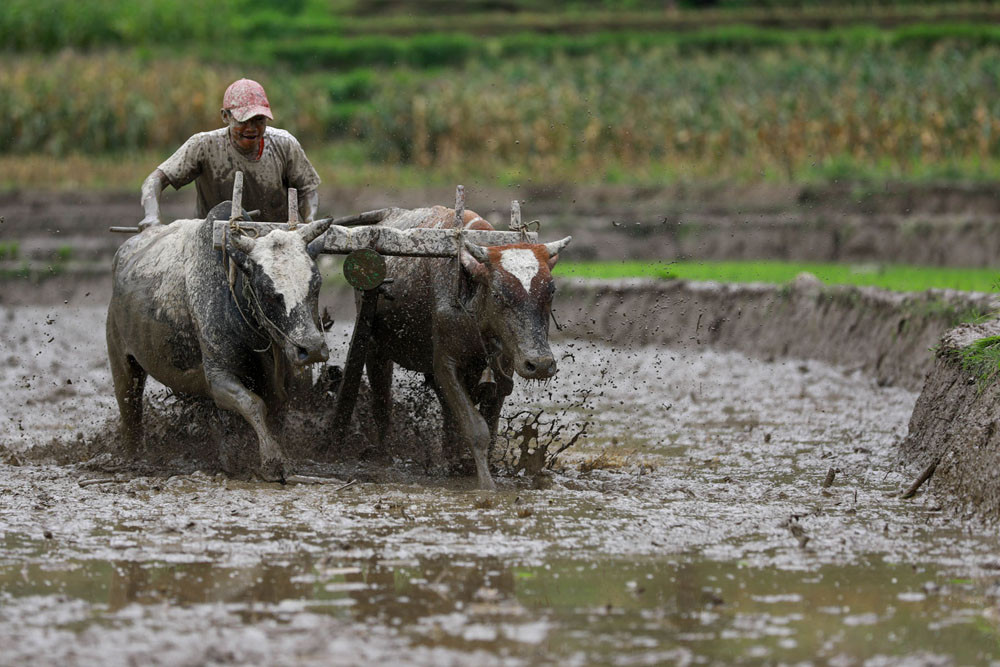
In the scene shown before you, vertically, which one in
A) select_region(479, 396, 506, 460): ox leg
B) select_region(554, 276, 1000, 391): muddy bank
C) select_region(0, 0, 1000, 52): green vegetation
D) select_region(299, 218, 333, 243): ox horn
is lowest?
select_region(554, 276, 1000, 391): muddy bank

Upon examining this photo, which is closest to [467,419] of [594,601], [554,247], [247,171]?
[554,247]

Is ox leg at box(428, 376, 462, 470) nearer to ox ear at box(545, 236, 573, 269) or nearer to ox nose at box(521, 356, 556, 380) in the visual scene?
ox ear at box(545, 236, 573, 269)

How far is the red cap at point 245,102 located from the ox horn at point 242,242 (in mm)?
1013

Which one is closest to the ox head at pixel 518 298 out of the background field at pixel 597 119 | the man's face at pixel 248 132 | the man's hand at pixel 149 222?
the man's face at pixel 248 132

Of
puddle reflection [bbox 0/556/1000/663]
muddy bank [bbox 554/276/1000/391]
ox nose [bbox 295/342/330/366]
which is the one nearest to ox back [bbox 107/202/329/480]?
ox nose [bbox 295/342/330/366]

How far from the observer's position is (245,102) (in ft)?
28.6

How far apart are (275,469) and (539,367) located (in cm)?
164

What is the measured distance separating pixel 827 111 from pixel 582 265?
7873 millimetres

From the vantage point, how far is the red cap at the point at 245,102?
8664 mm

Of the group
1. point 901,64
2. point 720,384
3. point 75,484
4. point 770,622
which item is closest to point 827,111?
point 901,64

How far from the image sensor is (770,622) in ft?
17.7

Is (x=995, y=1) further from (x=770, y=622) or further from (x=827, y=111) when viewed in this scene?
(x=770, y=622)

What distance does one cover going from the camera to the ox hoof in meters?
8.12

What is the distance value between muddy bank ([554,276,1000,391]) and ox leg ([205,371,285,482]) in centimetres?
417
